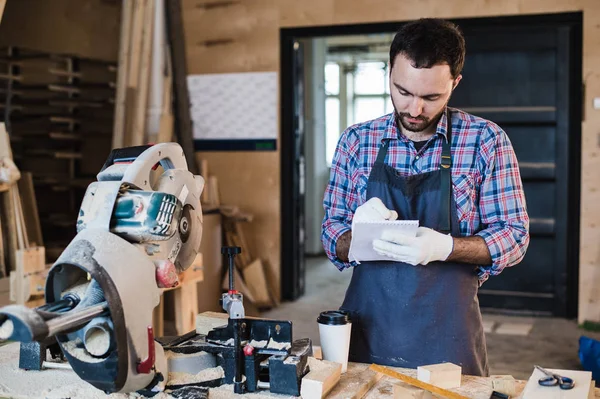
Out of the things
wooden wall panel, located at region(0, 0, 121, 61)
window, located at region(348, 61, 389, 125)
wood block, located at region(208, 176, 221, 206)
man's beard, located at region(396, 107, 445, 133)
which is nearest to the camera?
man's beard, located at region(396, 107, 445, 133)

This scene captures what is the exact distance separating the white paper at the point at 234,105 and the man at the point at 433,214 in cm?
376

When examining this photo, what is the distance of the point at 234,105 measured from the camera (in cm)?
583

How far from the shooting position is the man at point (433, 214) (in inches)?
75.6

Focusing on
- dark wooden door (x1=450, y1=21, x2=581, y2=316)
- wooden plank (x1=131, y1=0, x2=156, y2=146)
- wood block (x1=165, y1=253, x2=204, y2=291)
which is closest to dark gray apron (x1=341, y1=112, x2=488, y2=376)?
wood block (x1=165, y1=253, x2=204, y2=291)

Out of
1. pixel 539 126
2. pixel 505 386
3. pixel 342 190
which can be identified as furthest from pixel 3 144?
pixel 539 126

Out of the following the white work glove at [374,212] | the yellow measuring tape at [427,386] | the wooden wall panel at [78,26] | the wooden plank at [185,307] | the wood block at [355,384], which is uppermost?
the wooden wall panel at [78,26]

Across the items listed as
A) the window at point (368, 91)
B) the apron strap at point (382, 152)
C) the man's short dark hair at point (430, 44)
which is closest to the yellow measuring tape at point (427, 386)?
the apron strap at point (382, 152)

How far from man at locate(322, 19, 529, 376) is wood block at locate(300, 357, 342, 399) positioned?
0.37m

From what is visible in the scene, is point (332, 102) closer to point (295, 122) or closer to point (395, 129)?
point (295, 122)

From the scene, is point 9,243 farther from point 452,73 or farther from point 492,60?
point 492,60

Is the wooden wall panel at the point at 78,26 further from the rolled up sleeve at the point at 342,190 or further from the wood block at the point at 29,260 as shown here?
the rolled up sleeve at the point at 342,190

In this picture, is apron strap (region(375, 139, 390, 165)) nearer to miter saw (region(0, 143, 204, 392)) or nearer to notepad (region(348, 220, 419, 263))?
notepad (region(348, 220, 419, 263))

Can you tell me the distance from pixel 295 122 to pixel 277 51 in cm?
59

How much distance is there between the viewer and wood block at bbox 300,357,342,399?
1.48 metres
